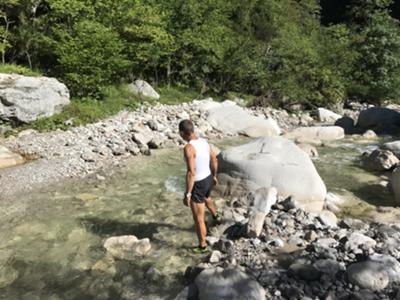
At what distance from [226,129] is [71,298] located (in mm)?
12430

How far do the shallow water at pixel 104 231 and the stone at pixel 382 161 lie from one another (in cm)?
68

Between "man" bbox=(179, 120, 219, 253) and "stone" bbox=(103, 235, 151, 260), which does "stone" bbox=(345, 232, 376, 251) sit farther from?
"stone" bbox=(103, 235, 151, 260)

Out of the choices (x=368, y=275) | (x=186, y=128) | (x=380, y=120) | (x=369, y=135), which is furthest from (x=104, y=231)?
(x=380, y=120)

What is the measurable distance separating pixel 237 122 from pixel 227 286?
520 inches

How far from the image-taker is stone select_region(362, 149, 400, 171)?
12.6m

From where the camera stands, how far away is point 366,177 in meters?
11.8

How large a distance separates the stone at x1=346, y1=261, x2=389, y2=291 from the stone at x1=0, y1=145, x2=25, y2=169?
30.2 feet

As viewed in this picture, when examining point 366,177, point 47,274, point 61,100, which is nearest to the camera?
point 47,274

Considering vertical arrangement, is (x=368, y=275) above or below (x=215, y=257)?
above

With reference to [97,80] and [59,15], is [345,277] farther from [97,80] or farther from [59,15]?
[59,15]

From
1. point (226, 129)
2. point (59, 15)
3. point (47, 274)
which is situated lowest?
point (226, 129)

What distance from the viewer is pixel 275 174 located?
9.10m

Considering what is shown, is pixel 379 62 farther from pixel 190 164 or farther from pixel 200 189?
pixel 190 164

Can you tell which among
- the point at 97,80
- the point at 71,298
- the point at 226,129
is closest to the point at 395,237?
the point at 71,298
